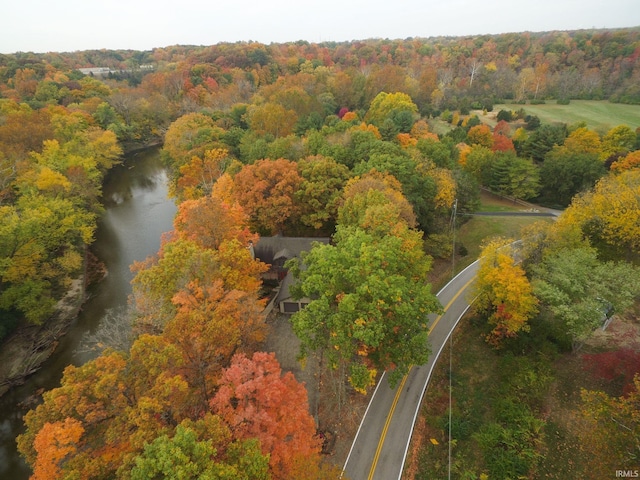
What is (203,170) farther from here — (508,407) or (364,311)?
(508,407)

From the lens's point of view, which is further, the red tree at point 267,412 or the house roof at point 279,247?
the house roof at point 279,247

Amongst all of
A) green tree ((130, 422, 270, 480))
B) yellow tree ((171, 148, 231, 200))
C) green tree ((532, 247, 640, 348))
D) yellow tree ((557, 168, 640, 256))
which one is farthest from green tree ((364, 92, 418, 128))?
green tree ((130, 422, 270, 480))

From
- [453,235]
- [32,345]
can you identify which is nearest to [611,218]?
[453,235]

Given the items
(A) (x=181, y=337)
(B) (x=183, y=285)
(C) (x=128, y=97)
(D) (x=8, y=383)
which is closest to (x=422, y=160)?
(B) (x=183, y=285)

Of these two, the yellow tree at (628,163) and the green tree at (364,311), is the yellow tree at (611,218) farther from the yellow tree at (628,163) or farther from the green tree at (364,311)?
the yellow tree at (628,163)

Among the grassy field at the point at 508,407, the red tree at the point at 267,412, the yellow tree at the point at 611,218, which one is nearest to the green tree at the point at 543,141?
the yellow tree at the point at 611,218

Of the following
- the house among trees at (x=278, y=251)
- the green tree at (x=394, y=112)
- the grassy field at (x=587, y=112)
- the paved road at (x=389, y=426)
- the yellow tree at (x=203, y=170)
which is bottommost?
the paved road at (x=389, y=426)

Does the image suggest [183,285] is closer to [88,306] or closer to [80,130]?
[88,306]

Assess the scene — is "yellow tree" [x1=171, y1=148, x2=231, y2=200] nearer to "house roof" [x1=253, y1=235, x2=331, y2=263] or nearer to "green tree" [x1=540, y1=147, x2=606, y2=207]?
"house roof" [x1=253, y1=235, x2=331, y2=263]
